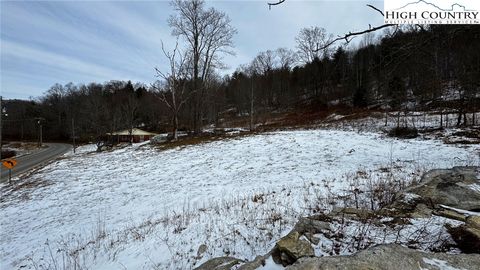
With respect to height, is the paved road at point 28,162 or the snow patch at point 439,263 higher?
the snow patch at point 439,263

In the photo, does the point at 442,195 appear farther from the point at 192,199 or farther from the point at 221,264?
the point at 192,199

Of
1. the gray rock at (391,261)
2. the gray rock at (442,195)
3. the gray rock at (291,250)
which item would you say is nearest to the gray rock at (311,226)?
the gray rock at (291,250)

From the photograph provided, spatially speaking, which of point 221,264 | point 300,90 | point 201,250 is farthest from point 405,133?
point 300,90

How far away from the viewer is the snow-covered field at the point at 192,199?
15.4 ft

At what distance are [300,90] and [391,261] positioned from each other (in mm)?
62817

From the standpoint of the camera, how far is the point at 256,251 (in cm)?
386

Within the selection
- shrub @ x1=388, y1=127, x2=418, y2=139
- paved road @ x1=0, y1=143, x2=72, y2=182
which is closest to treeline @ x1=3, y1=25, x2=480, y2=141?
shrub @ x1=388, y1=127, x2=418, y2=139

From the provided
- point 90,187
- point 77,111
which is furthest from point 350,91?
point 77,111

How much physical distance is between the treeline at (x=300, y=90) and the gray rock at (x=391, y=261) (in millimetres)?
2545

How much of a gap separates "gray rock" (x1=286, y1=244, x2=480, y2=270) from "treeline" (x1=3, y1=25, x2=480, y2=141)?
2.55 m

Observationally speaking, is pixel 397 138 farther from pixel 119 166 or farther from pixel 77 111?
pixel 77 111

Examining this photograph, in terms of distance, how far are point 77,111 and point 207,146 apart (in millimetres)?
71971

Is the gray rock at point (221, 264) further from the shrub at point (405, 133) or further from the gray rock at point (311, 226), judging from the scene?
the shrub at point (405, 133)

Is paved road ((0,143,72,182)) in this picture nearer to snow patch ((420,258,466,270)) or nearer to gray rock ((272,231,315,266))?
gray rock ((272,231,315,266))
